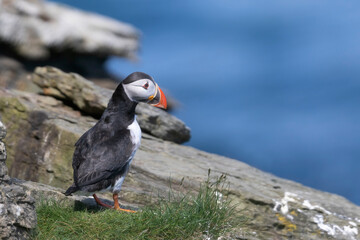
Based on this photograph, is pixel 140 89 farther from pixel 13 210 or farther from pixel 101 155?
pixel 13 210

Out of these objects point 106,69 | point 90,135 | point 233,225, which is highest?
point 106,69

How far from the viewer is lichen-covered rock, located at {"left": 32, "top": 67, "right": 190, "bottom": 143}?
9367 mm

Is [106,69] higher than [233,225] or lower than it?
higher

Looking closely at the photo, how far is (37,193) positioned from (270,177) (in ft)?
15.5

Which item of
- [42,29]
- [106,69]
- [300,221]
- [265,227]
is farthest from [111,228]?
[106,69]

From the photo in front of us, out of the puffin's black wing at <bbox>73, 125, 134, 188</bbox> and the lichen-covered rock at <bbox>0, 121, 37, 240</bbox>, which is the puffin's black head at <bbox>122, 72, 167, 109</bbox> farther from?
the lichen-covered rock at <bbox>0, 121, 37, 240</bbox>

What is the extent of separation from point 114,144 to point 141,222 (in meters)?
0.90

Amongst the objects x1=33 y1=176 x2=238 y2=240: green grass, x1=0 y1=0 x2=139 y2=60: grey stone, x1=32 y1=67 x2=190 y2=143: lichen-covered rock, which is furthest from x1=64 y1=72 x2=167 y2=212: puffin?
x1=0 y1=0 x2=139 y2=60: grey stone

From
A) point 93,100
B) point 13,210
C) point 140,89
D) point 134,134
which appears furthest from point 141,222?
point 93,100

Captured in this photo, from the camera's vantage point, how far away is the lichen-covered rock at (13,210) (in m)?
4.70

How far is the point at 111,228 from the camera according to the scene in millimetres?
5383

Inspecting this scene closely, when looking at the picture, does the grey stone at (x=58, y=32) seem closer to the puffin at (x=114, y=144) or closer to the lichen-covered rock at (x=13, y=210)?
the puffin at (x=114, y=144)

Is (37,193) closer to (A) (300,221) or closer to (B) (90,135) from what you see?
(B) (90,135)

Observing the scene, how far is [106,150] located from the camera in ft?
19.1
